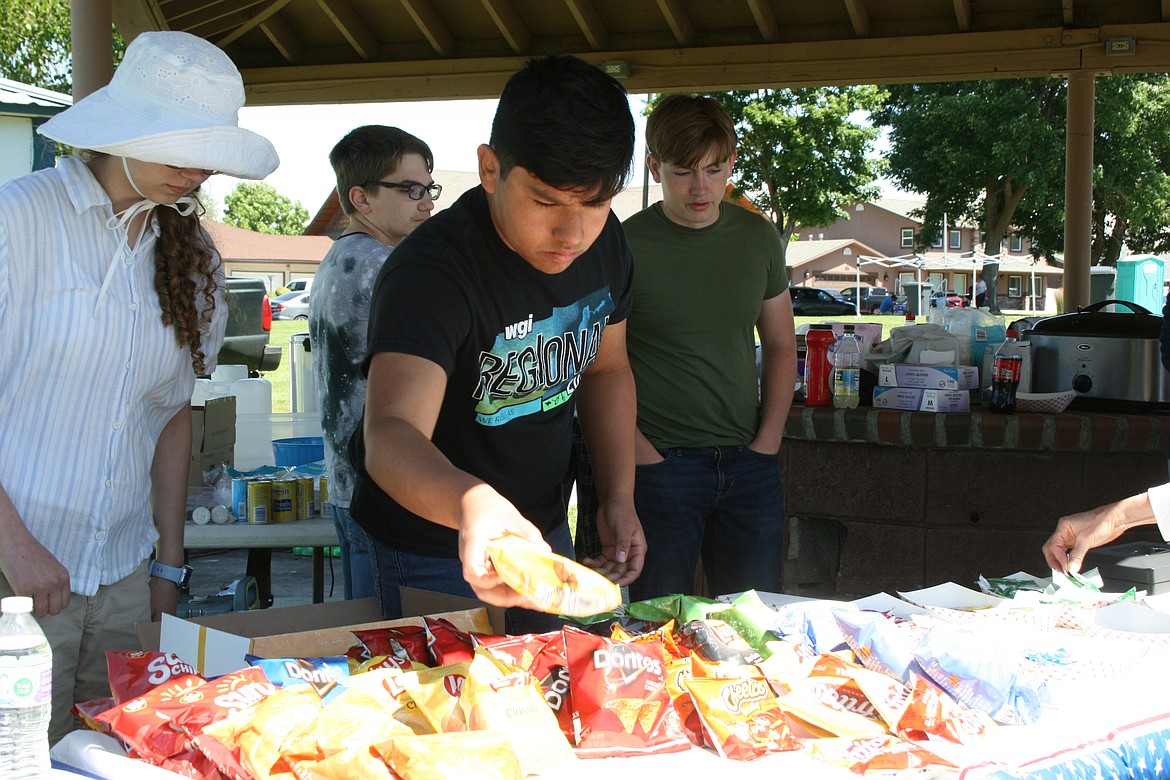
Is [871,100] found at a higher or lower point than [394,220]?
higher

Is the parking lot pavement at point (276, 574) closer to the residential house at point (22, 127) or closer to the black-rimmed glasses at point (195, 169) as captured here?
the black-rimmed glasses at point (195, 169)

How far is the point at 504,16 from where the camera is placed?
6555 mm

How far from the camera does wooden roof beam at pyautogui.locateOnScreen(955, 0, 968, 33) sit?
19.7 feet

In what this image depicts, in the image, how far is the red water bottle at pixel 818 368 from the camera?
4.21 meters

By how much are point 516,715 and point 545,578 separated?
0.22 meters

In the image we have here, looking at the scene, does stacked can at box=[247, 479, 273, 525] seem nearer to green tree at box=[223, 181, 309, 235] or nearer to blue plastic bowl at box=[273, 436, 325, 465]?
blue plastic bowl at box=[273, 436, 325, 465]

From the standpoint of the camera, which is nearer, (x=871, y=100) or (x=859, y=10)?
(x=859, y=10)

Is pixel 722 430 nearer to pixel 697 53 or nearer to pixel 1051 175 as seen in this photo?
pixel 697 53

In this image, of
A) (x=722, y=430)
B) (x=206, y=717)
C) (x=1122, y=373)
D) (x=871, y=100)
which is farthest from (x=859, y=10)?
(x=871, y=100)

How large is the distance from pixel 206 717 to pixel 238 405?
151 inches

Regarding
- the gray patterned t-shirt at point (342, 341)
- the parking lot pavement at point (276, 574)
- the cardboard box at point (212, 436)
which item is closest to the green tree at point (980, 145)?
the parking lot pavement at point (276, 574)

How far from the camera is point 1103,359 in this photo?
4090 millimetres

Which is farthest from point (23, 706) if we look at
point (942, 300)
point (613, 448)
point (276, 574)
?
point (942, 300)

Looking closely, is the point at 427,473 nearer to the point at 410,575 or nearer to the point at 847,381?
the point at 410,575
